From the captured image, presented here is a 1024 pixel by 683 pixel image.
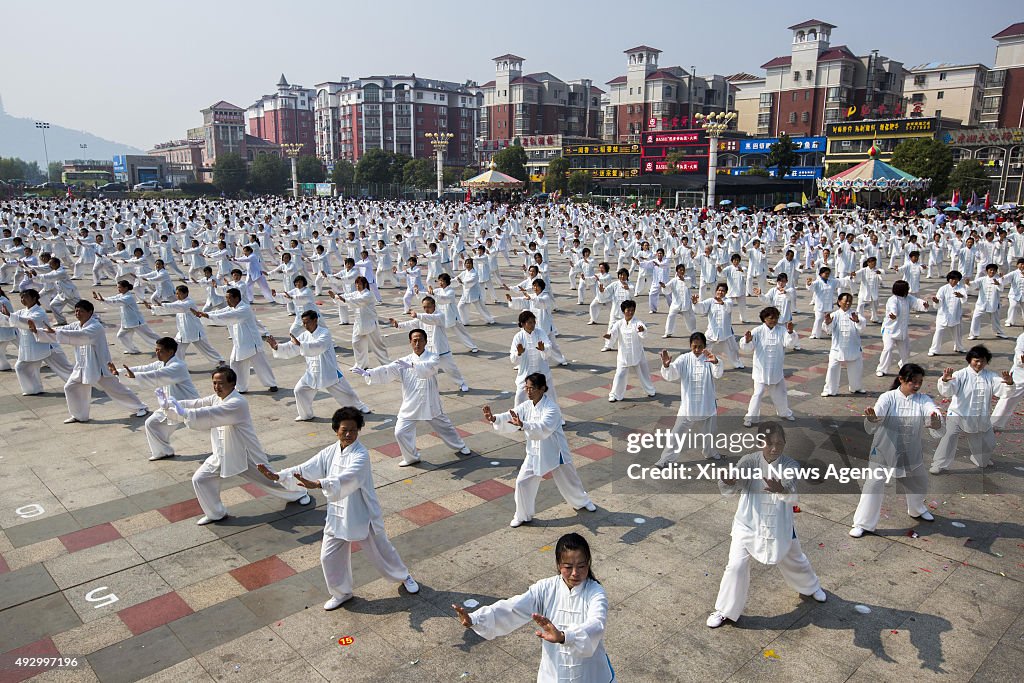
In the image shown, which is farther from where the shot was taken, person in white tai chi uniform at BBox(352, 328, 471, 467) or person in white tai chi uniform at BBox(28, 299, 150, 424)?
person in white tai chi uniform at BBox(28, 299, 150, 424)

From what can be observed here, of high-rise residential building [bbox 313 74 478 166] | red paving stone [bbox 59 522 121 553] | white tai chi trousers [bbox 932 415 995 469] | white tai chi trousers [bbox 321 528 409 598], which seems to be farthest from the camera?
high-rise residential building [bbox 313 74 478 166]

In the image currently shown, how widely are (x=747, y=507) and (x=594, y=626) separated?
2.14 m

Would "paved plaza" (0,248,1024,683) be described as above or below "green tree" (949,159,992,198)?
below

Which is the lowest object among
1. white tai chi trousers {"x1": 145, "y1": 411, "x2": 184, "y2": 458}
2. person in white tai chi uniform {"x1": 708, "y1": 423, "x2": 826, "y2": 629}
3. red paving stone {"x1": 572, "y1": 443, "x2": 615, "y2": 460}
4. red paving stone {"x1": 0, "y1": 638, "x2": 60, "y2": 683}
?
red paving stone {"x1": 0, "y1": 638, "x2": 60, "y2": 683}

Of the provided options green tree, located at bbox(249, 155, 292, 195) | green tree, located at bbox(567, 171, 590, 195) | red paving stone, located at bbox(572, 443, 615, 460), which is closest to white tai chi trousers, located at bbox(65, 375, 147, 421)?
red paving stone, located at bbox(572, 443, 615, 460)

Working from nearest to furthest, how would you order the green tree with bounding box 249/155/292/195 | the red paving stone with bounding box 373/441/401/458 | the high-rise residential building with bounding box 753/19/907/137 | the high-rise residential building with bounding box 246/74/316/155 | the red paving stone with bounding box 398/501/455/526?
1. the red paving stone with bounding box 398/501/455/526
2. the red paving stone with bounding box 373/441/401/458
3. the high-rise residential building with bounding box 753/19/907/137
4. the green tree with bounding box 249/155/292/195
5. the high-rise residential building with bounding box 246/74/316/155

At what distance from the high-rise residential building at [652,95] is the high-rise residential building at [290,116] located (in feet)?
208

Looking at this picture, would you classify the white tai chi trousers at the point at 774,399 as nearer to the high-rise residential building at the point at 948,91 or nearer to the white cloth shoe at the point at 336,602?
the white cloth shoe at the point at 336,602

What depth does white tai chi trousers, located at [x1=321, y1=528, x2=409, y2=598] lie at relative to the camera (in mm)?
5223

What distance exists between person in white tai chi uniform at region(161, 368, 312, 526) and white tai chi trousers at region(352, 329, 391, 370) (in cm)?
540

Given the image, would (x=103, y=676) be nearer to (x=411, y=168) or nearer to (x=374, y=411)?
(x=374, y=411)

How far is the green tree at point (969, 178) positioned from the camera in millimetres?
53019

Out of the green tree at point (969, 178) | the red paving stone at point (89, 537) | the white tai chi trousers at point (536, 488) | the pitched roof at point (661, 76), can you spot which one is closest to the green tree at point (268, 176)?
the pitched roof at point (661, 76)

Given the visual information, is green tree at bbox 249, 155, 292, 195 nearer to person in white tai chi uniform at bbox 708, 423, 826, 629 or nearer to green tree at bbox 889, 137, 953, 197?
green tree at bbox 889, 137, 953, 197
